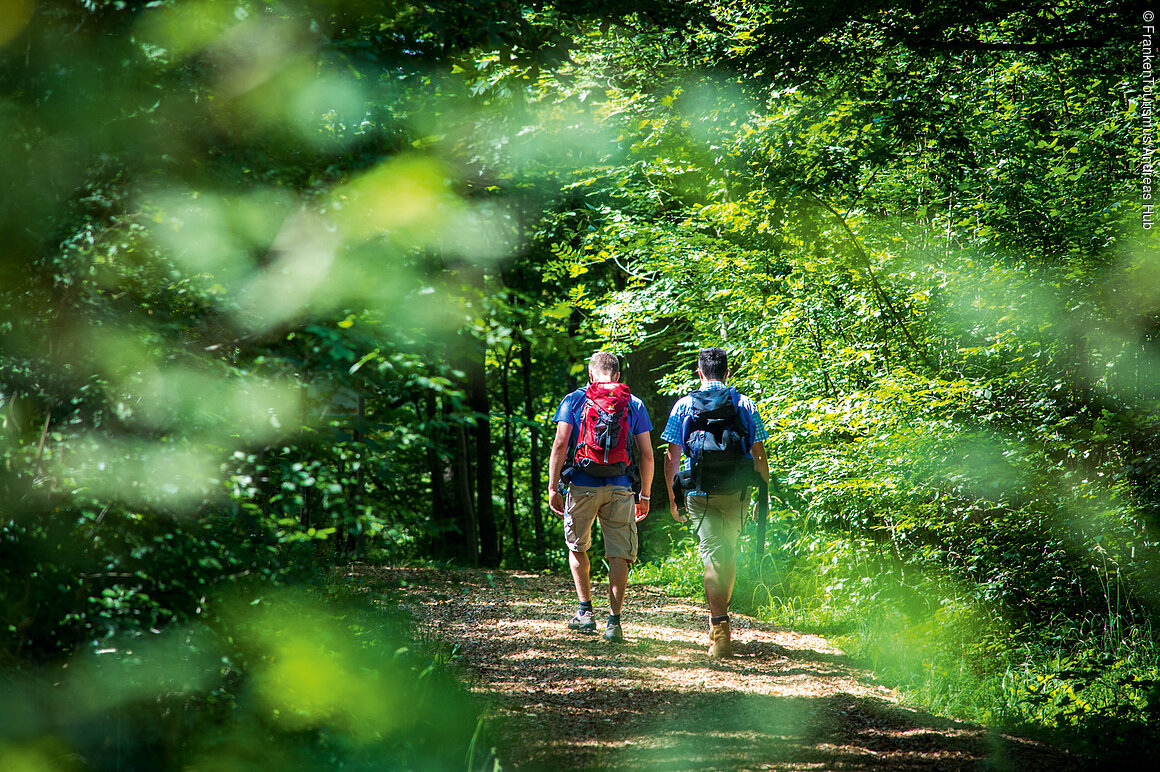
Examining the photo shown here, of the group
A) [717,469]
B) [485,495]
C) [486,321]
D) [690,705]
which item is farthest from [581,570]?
[485,495]

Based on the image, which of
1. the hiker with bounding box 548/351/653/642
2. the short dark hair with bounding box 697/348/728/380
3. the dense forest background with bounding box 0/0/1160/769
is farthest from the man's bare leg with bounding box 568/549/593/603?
the short dark hair with bounding box 697/348/728/380

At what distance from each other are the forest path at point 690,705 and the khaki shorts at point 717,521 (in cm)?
76

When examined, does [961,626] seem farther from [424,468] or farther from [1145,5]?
[424,468]

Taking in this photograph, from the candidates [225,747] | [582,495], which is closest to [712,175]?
[582,495]

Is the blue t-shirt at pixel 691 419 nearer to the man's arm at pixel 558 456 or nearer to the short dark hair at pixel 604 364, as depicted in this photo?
the short dark hair at pixel 604 364

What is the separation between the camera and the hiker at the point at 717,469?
227 inches

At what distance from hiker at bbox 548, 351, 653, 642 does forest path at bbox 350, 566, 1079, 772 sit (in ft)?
2.13

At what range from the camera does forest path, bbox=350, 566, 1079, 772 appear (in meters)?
4.05

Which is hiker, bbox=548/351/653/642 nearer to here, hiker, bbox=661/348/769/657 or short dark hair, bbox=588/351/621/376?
short dark hair, bbox=588/351/621/376

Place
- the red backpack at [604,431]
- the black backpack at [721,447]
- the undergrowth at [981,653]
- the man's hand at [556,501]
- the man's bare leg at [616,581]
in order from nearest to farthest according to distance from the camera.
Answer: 1. the undergrowth at [981,653]
2. the black backpack at [721,447]
3. the red backpack at [604,431]
4. the man's bare leg at [616,581]
5. the man's hand at [556,501]

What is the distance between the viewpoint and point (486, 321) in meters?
2.94

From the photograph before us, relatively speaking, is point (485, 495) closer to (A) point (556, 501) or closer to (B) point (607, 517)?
(A) point (556, 501)

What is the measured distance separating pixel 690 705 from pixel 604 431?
202 centimetres

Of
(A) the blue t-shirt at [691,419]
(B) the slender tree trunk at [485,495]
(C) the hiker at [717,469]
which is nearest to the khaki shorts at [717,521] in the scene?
(C) the hiker at [717,469]
